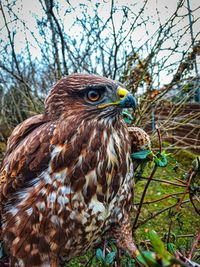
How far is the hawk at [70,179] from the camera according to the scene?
4.61ft

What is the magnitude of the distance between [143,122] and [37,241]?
2.52m

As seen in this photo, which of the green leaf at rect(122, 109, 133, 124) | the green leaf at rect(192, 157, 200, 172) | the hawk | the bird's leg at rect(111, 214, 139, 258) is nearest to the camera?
the green leaf at rect(192, 157, 200, 172)

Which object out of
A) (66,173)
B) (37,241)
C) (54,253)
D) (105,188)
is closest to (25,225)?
(37,241)

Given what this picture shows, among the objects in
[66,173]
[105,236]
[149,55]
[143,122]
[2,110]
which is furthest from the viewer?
[2,110]

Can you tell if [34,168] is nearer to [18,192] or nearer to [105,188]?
[18,192]

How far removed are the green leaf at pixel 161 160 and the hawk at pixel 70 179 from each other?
0.18 metres

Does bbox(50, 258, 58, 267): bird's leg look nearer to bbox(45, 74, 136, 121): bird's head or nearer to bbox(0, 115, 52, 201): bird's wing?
bbox(0, 115, 52, 201): bird's wing

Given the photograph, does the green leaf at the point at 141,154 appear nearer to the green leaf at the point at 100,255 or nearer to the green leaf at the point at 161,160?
the green leaf at the point at 161,160

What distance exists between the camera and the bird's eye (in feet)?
4.91

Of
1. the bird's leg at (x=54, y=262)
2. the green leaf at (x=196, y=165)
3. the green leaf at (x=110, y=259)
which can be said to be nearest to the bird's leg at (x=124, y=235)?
the green leaf at (x=110, y=259)

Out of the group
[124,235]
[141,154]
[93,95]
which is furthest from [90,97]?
[124,235]

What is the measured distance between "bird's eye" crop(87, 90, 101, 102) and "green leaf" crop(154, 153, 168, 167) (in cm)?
45

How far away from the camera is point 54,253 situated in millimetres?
1449

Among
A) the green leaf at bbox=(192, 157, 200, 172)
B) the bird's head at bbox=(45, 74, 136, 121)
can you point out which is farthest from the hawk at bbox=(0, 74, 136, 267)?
the green leaf at bbox=(192, 157, 200, 172)
